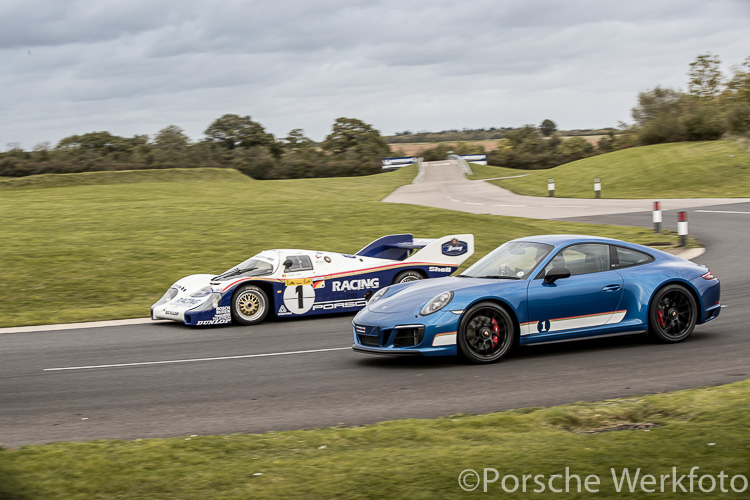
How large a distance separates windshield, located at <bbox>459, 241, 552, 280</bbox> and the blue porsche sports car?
1cm

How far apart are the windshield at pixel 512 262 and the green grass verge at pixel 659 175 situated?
29.0 meters

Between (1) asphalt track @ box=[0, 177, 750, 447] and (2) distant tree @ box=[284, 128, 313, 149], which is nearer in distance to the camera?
(1) asphalt track @ box=[0, 177, 750, 447]

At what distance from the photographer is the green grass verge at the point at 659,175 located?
38.5 m

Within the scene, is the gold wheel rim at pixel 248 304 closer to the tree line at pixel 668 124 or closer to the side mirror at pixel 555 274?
the side mirror at pixel 555 274

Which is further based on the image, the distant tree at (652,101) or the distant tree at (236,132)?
the distant tree at (236,132)

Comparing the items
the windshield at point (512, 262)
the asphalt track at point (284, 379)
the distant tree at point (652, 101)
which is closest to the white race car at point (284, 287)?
the asphalt track at point (284, 379)

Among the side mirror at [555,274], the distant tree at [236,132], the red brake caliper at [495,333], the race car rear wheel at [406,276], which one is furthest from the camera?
the distant tree at [236,132]

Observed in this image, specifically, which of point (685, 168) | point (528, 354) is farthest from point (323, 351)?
point (685, 168)

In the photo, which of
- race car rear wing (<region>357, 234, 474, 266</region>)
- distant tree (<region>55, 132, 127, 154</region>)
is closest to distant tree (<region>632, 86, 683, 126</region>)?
distant tree (<region>55, 132, 127, 154</region>)

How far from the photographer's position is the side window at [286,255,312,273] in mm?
12469

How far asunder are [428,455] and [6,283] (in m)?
13.1

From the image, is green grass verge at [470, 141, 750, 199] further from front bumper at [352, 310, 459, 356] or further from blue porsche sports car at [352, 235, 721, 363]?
front bumper at [352, 310, 459, 356]

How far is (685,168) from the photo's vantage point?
139 ft

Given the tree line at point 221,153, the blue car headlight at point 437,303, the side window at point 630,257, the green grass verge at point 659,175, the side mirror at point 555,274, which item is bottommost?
the blue car headlight at point 437,303
